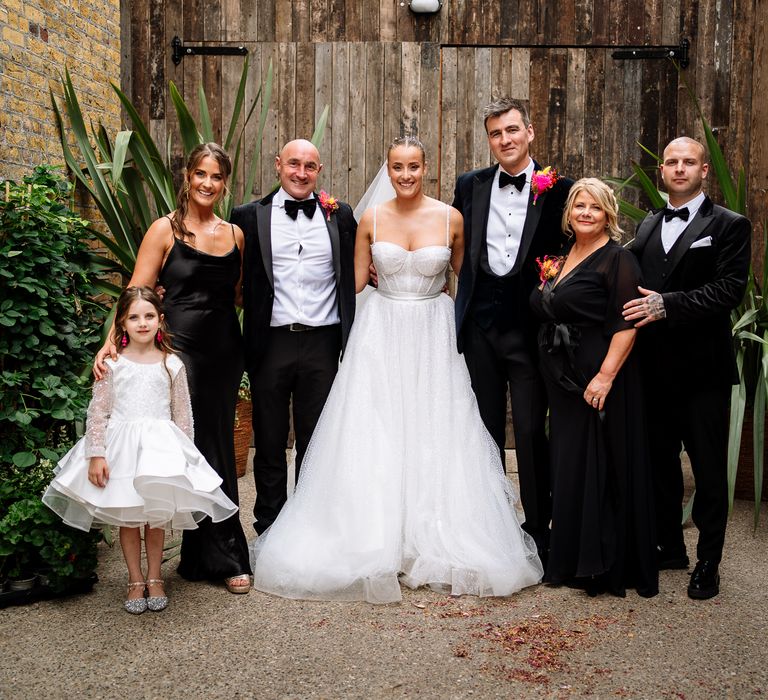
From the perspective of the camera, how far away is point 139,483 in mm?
2809

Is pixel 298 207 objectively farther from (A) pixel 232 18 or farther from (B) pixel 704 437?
(A) pixel 232 18

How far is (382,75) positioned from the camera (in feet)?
17.4

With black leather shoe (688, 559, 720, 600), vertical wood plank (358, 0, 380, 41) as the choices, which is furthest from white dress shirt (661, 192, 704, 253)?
vertical wood plank (358, 0, 380, 41)

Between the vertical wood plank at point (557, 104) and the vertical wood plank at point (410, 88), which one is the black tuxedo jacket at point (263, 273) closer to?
the vertical wood plank at point (410, 88)

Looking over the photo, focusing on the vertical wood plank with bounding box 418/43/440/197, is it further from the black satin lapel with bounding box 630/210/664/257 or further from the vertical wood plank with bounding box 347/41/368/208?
the black satin lapel with bounding box 630/210/664/257

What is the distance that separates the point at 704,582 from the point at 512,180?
5.52ft

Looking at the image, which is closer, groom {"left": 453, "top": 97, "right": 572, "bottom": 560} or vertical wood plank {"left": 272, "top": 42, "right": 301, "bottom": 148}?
groom {"left": 453, "top": 97, "right": 572, "bottom": 560}

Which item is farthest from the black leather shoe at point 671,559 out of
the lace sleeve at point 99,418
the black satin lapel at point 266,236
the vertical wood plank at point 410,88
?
the vertical wood plank at point 410,88

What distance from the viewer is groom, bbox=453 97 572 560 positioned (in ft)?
11.2

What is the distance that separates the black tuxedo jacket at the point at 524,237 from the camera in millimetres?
3406

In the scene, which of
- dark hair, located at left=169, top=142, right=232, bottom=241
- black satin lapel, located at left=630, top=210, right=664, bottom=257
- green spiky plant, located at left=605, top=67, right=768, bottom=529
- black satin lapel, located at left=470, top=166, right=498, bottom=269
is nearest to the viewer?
dark hair, located at left=169, top=142, right=232, bottom=241

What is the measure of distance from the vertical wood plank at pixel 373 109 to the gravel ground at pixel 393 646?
2.96 m

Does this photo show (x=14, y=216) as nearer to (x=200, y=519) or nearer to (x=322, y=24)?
(x=200, y=519)

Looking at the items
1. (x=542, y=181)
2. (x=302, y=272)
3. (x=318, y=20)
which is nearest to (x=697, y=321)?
(x=542, y=181)
